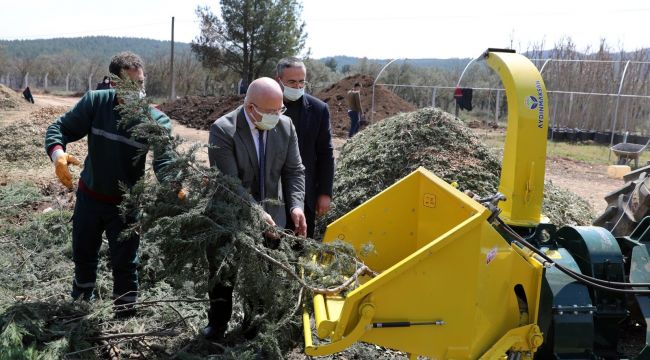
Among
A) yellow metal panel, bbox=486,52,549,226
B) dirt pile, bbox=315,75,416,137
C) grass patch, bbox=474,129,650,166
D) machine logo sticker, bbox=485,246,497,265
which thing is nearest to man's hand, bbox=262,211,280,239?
machine logo sticker, bbox=485,246,497,265

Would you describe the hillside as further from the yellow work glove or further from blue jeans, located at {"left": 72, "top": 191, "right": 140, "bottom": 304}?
the yellow work glove

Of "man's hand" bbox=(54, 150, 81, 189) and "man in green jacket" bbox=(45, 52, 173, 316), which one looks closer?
"man's hand" bbox=(54, 150, 81, 189)

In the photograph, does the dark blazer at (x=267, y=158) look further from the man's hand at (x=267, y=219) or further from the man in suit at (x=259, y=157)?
the man's hand at (x=267, y=219)

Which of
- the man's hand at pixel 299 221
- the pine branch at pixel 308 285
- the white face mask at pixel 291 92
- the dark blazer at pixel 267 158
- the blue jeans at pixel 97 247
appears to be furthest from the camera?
the white face mask at pixel 291 92

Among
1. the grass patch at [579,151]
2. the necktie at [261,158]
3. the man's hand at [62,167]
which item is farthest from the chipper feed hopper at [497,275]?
the grass patch at [579,151]

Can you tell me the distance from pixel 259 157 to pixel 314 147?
0.84 m

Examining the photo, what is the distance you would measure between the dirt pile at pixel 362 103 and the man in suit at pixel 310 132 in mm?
14573

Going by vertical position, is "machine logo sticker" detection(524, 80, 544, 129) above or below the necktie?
above

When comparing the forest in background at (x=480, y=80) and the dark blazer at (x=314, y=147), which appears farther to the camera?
the forest in background at (x=480, y=80)

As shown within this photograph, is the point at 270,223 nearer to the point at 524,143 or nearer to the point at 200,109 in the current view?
the point at 524,143

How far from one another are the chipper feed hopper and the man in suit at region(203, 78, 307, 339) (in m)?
0.38

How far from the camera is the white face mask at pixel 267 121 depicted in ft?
10.8

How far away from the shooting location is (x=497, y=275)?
285 centimetres

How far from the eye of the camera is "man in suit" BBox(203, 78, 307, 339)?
3.31 meters
